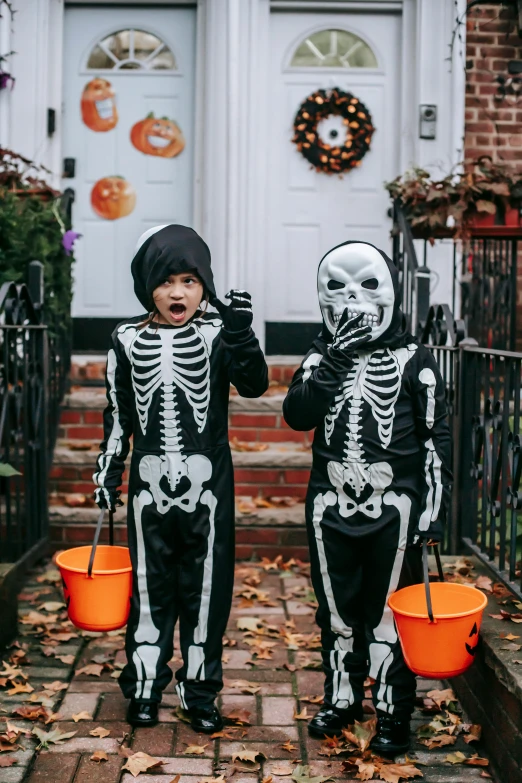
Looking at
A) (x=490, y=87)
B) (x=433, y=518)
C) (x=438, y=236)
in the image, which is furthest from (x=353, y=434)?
(x=490, y=87)

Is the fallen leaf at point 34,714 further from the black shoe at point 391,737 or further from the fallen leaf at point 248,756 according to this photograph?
the black shoe at point 391,737

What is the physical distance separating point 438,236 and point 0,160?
254 cm

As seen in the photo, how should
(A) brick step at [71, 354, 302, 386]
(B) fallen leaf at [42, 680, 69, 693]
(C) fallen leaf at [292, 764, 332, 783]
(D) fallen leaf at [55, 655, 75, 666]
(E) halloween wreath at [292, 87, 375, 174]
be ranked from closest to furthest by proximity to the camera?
(C) fallen leaf at [292, 764, 332, 783] < (B) fallen leaf at [42, 680, 69, 693] < (D) fallen leaf at [55, 655, 75, 666] < (A) brick step at [71, 354, 302, 386] < (E) halloween wreath at [292, 87, 375, 174]

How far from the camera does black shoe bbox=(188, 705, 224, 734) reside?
3.07 m

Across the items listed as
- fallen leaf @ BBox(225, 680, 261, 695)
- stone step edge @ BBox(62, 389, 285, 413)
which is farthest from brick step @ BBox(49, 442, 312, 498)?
fallen leaf @ BBox(225, 680, 261, 695)

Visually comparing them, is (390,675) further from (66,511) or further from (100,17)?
(100,17)

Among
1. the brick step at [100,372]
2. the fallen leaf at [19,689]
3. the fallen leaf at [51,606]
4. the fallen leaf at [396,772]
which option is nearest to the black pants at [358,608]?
the fallen leaf at [396,772]

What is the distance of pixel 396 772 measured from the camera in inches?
110

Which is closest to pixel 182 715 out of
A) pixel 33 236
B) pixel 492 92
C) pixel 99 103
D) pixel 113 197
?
pixel 33 236

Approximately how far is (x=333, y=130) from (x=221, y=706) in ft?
14.9

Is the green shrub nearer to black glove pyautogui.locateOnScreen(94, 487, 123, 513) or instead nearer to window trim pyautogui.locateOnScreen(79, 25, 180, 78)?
window trim pyautogui.locateOnScreen(79, 25, 180, 78)

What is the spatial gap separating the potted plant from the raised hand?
2.57 metres

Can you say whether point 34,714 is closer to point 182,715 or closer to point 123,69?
point 182,715

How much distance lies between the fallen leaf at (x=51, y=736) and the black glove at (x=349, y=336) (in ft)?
4.93
